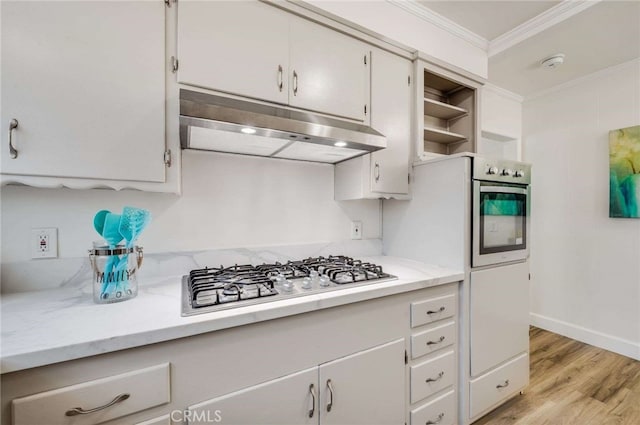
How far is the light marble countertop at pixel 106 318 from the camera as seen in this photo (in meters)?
0.69

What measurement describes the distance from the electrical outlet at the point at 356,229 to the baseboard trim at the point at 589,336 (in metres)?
2.55

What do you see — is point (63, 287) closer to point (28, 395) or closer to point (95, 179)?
point (95, 179)

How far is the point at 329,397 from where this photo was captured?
1093 mm

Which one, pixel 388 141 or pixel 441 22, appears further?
pixel 441 22

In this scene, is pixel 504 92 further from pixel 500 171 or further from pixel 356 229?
pixel 356 229

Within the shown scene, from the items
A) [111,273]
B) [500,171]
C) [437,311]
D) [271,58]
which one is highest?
[271,58]

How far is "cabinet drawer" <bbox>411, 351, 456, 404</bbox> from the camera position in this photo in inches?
53.4

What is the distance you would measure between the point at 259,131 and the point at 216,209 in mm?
598

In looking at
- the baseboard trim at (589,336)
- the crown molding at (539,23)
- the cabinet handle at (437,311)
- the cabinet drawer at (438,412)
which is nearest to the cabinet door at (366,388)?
the cabinet drawer at (438,412)

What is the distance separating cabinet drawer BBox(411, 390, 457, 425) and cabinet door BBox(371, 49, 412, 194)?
3.95ft

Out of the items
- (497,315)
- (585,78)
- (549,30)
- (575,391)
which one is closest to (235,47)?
(497,315)

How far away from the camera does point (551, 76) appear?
8.68 feet

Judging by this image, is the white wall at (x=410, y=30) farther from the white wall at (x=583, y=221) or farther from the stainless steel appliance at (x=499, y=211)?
the white wall at (x=583, y=221)

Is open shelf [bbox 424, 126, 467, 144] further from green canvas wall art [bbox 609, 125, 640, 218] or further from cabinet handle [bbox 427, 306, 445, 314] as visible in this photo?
green canvas wall art [bbox 609, 125, 640, 218]
